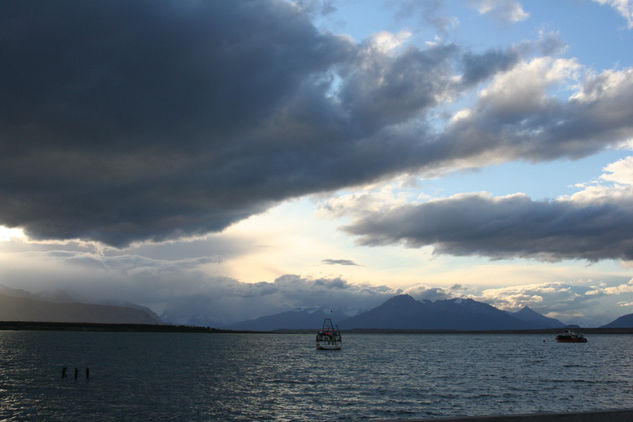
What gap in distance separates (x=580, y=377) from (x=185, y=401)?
2695 inches

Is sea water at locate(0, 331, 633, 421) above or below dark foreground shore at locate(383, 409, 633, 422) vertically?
below

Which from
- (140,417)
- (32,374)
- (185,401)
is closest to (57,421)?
(140,417)

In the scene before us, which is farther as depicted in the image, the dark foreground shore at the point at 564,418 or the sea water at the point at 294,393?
the sea water at the point at 294,393

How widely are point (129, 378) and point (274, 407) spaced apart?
36.9 meters

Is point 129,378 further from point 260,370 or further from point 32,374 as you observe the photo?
point 260,370

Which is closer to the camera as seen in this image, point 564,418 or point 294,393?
point 564,418

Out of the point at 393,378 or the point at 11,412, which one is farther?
the point at 393,378

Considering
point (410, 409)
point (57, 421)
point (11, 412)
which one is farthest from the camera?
point (410, 409)

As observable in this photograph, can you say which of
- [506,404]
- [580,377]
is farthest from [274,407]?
[580,377]

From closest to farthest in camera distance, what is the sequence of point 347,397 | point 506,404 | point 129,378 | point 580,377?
point 506,404
point 347,397
point 129,378
point 580,377

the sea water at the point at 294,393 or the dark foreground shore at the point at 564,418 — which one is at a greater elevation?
the dark foreground shore at the point at 564,418

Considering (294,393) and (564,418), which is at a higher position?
(564,418)

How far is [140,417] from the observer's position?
4544cm

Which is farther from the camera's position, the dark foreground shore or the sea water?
the sea water
